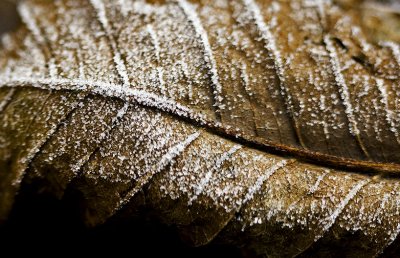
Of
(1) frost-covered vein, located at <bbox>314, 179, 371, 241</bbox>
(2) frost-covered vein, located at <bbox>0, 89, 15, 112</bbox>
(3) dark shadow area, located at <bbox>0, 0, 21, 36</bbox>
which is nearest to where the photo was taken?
(1) frost-covered vein, located at <bbox>314, 179, 371, 241</bbox>

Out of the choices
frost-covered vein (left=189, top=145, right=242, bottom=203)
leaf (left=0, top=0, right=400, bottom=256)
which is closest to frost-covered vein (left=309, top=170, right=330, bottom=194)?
leaf (left=0, top=0, right=400, bottom=256)

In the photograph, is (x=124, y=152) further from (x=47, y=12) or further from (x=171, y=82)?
(x=47, y=12)

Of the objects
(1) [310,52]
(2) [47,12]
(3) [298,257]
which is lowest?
(3) [298,257]

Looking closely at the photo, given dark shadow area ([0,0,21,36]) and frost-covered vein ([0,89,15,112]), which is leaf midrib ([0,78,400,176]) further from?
dark shadow area ([0,0,21,36])

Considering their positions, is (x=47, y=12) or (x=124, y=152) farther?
(x=47, y=12)

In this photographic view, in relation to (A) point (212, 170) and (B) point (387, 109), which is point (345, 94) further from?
(A) point (212, 170)

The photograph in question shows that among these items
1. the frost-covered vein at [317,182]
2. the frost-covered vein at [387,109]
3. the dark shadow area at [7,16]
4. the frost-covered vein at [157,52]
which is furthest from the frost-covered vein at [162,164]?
the dark shadow area at [7,16]

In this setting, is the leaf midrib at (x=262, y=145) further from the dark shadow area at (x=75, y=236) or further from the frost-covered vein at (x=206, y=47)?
the dark shadow area at (x=75, y=236)

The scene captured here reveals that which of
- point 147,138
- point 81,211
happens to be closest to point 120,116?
point 147,138
